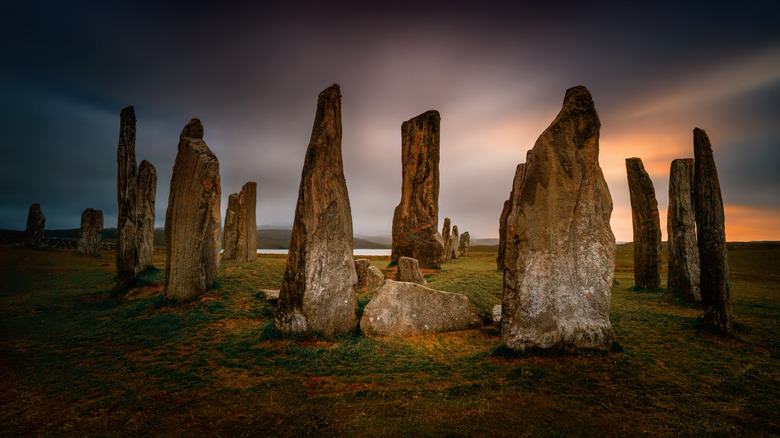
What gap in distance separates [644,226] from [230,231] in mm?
21549

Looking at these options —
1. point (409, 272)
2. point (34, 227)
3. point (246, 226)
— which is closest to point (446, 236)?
point (246, 226)

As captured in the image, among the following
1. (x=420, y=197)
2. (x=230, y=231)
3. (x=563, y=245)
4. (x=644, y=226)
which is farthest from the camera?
(x=230, y=231)

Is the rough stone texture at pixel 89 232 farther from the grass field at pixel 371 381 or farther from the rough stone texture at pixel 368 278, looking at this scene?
the rough stone texture at pixel 368 278

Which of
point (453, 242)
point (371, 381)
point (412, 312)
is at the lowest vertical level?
point (371, 381)

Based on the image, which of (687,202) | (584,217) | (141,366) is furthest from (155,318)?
(687,202)

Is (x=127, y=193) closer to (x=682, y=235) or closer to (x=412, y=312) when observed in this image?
(x=412, y=312)

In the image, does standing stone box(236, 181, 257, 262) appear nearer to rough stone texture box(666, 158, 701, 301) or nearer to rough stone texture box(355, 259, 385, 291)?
rough stone texture box(355, 259, 385, 291)

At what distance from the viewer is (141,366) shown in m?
5.43

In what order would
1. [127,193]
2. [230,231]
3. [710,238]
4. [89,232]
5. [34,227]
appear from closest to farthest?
[710,238] < [127,193] < [230,231] < [34,227] < [89,232]

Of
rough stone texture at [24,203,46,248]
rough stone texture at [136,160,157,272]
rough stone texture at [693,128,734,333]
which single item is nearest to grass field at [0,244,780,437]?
rough stone texture at [693,128,734,333]

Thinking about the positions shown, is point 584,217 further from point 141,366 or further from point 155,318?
point 155,318

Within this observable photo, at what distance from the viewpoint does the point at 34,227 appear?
78.6 ft

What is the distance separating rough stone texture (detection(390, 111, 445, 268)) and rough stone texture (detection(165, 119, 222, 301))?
875 centimetres

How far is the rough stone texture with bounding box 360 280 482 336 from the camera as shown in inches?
276
